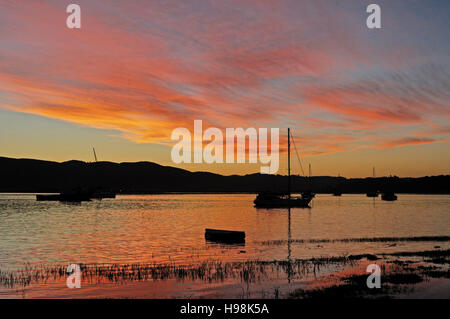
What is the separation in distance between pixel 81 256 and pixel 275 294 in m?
27.8

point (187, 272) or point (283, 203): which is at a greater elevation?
point (283, 203)

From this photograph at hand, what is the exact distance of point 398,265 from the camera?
33031 mm

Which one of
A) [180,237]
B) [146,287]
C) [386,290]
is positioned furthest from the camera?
[180,237]

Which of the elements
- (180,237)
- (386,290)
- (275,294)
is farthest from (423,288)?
(180,237)

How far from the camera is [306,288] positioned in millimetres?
25922

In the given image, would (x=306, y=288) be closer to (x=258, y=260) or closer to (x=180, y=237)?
(x=258, y=260)

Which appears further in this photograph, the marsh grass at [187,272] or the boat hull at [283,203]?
the boat hull at [283,203]

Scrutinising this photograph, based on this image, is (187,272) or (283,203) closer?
(187,272)

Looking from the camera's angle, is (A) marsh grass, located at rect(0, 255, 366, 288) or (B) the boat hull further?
(B) the boat hull

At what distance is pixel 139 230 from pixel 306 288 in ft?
178

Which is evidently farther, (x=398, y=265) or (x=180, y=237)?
(x=180, y=237)
